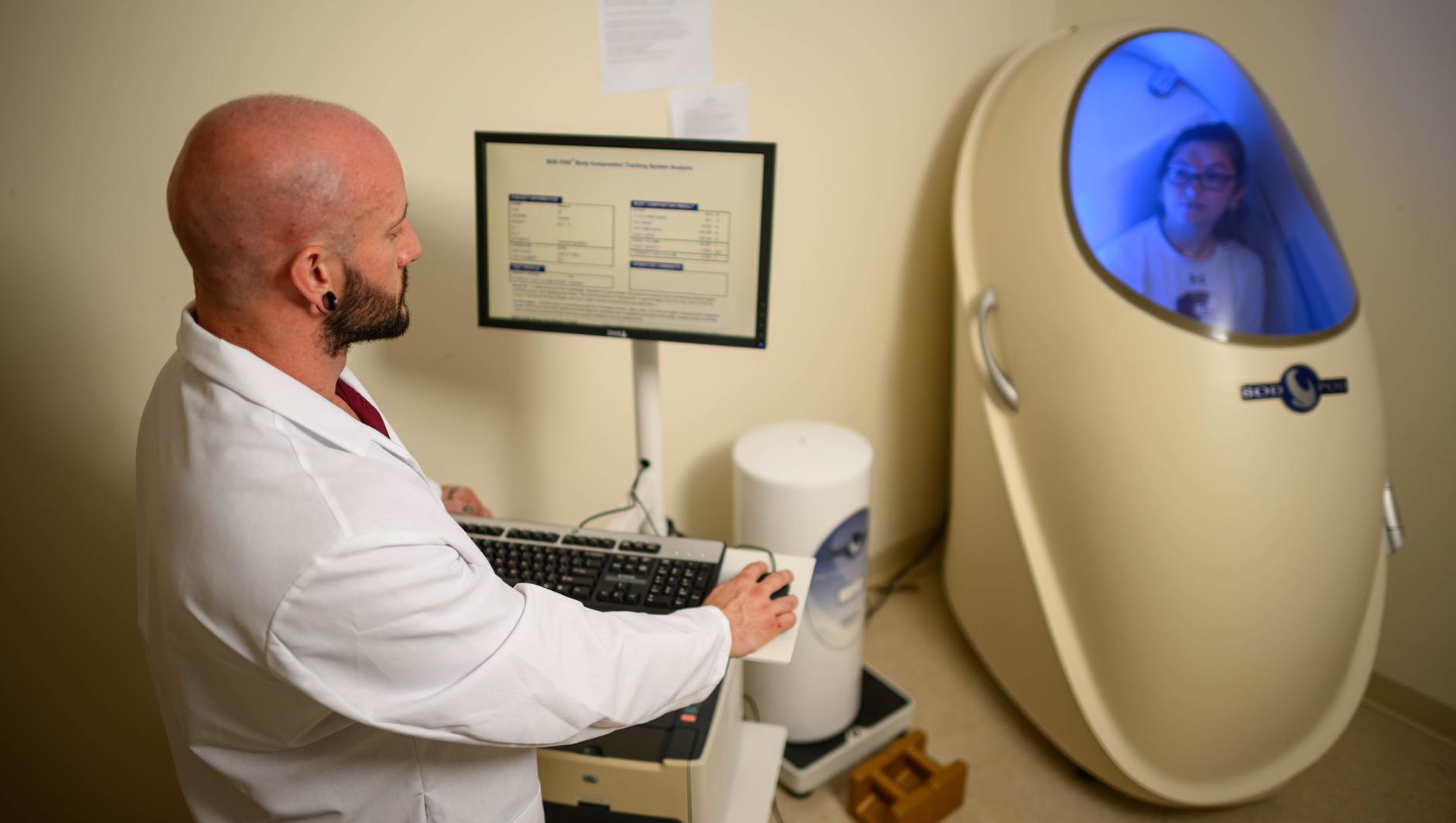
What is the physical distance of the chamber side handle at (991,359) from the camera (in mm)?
1752

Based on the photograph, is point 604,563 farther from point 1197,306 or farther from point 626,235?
point 1197,306

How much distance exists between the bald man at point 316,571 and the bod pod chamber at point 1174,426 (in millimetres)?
906

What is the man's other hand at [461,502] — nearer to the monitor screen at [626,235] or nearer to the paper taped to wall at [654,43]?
the monitor screen at [626,235]

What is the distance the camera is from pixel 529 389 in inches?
69.6

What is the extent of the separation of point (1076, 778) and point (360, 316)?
1.58 m

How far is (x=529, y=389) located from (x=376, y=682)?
99 cm

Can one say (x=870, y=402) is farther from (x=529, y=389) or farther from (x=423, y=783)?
(x=423, y=783)

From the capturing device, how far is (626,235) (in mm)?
1351

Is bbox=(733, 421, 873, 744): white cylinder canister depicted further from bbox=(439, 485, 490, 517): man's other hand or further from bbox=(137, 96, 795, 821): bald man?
bbox=(137, 96, 795, 821): bald man

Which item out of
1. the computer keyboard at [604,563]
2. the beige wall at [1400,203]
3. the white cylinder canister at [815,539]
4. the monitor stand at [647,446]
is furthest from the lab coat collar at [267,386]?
the beige wall at [1400,203]

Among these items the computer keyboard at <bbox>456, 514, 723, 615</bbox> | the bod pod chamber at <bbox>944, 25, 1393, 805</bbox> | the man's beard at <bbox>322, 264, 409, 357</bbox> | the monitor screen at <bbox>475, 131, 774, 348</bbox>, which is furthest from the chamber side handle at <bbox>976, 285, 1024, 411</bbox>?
the man's beard at <bbox>322, 264, 409, 357</bbox>

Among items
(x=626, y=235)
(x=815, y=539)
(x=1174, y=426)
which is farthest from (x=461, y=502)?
(x=1174, y=426)

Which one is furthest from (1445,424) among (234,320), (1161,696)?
(234,320)

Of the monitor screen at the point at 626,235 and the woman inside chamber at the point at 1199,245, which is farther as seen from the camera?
the woman inside chamber at the point at 1199,245
